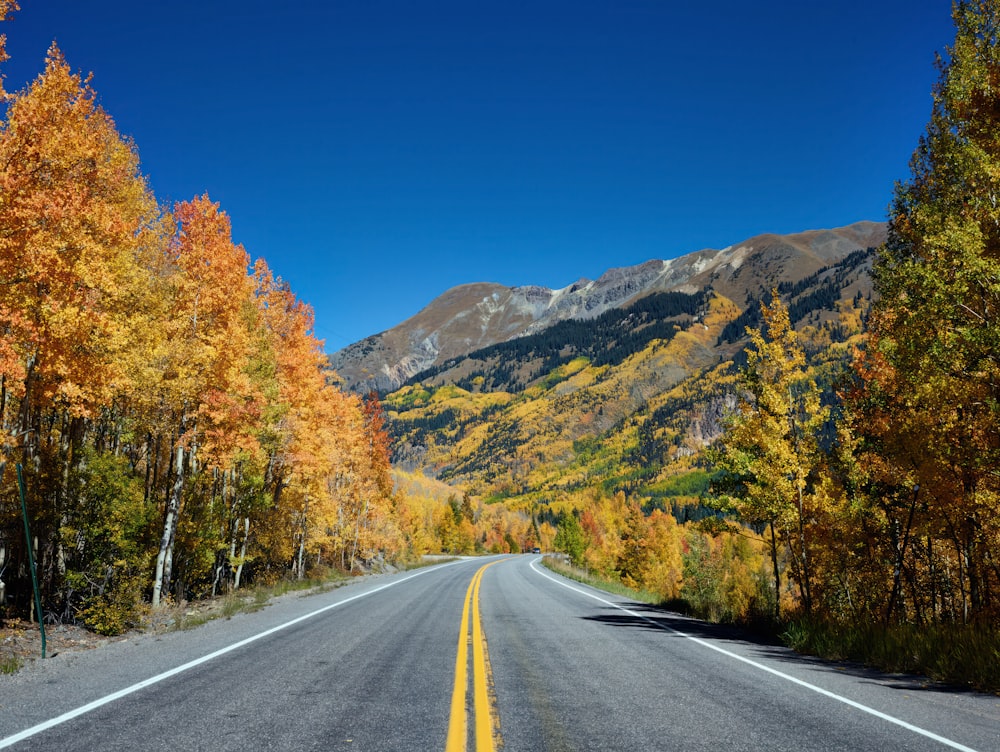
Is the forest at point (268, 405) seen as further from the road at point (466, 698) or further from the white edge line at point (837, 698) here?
the road at point (466, 698)

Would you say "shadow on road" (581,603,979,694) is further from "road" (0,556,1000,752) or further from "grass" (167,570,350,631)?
"grass" (167,570,350,631)

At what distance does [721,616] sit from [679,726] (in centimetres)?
1261

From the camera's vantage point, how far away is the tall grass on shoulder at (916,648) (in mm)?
7855

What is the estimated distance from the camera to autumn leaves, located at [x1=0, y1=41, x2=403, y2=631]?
10672 millimetres

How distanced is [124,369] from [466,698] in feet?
33.8

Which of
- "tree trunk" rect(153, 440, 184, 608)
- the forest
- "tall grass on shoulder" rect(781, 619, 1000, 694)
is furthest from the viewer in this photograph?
"tree trunk" rect(153, 440, 184, 608)

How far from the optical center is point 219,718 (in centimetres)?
529

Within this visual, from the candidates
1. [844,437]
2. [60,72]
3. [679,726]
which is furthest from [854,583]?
[60,72]

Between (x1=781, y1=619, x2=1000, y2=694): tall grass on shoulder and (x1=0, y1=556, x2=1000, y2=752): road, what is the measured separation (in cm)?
63

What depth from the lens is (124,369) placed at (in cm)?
1188

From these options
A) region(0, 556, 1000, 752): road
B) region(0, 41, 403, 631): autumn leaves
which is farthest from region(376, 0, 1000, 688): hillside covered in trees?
region(0, 41, 403, 631): autumn leaves

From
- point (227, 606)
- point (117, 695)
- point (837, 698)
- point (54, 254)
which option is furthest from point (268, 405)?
point (837, 698)

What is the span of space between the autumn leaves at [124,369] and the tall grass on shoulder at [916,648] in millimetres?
13878

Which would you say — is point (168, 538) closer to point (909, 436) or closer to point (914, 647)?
point (914, 647)
